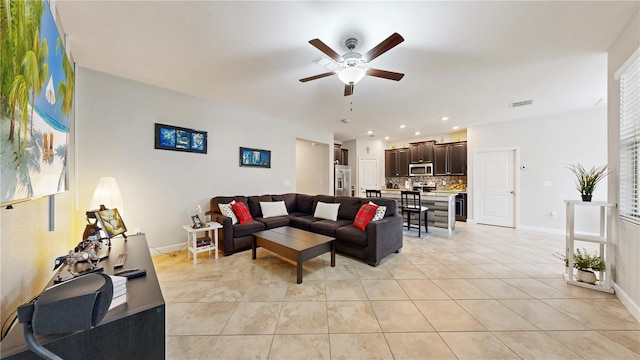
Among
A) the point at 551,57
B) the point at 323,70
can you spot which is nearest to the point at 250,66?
the point at 323,70

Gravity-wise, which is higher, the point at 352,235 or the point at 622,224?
the point at 622,224

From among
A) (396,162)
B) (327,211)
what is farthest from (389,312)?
(396,162)

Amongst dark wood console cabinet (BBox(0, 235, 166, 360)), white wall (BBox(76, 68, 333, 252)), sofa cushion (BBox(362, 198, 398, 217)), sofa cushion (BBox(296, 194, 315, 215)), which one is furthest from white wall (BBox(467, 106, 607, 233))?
dark wood console cabinet (BBox(0, 235, 166, 360))

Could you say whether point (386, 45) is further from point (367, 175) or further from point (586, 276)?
point (367, 175)

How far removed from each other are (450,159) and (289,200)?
488 centimetres

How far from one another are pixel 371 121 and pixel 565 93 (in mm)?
3273

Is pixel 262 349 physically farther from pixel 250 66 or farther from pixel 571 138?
pixel 571 138

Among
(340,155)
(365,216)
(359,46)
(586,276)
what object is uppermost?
(359,46)

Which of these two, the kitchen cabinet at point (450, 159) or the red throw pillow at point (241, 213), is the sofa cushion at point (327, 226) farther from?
the kitchen cabinet at point (450, 159)

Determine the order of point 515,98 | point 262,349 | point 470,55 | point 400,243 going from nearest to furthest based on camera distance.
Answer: point 262,349, point 470,55, point 400,243, point 515,98

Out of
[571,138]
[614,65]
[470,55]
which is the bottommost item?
[571,138]

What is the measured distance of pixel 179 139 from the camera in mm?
3668

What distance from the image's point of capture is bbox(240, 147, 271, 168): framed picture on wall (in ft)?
14.9

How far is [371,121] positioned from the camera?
5.34m
